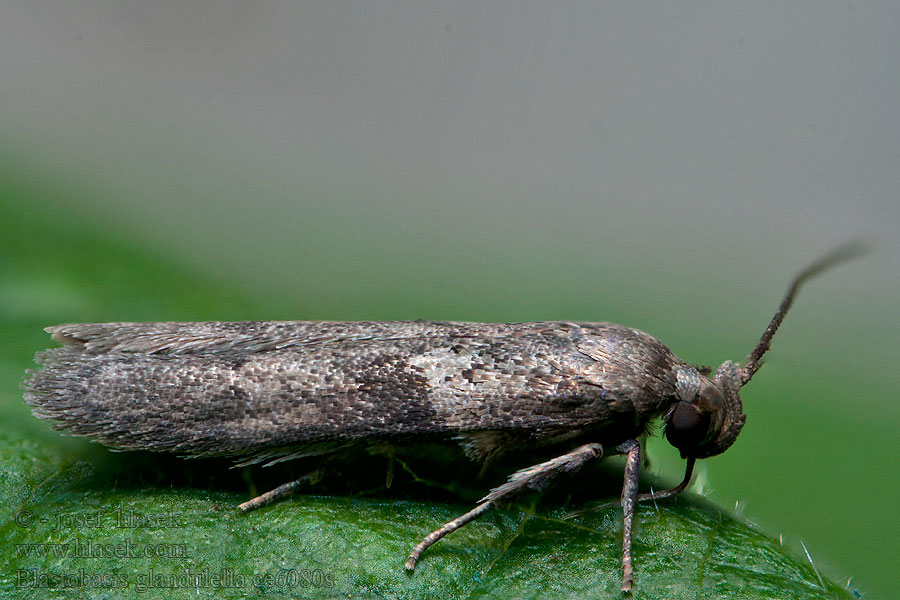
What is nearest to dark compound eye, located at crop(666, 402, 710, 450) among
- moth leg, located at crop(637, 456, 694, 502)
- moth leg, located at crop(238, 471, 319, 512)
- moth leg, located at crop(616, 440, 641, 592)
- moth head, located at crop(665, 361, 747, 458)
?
moth head, located at crop(665, 361, 747, 458)

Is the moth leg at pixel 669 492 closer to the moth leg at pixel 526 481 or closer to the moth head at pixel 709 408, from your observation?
the moth head at pixel 709 408

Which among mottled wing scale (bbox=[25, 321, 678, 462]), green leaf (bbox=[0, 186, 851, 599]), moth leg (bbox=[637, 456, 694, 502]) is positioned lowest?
green leaf (bbox=[0, 186, 851, 599])

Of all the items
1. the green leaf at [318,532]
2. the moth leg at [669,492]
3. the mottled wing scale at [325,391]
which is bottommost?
the green leaf at [318,532]

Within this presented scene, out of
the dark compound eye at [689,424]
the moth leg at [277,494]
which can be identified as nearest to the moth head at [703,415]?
the dark compound eye at [689,424]

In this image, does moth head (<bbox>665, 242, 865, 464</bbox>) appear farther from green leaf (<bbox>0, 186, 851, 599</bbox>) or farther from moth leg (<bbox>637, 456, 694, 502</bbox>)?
green leaf (<bbox>0, 186, 851, 599</bbox>)

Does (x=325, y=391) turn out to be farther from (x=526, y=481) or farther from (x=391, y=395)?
(x=526, y=481)

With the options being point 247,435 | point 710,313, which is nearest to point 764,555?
point 247,435

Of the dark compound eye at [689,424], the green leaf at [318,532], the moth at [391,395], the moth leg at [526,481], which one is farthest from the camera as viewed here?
the dark compound eye at [689,424]

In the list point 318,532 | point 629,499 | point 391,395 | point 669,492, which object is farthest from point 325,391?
point 669,492

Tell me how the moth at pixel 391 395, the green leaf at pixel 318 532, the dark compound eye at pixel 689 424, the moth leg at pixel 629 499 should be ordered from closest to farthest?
the green leaf at pixel 318 532 → the moth leg at pixel 629 499 → the moth at pixel 391 395 → the dark compound eye at pixel 689 424
